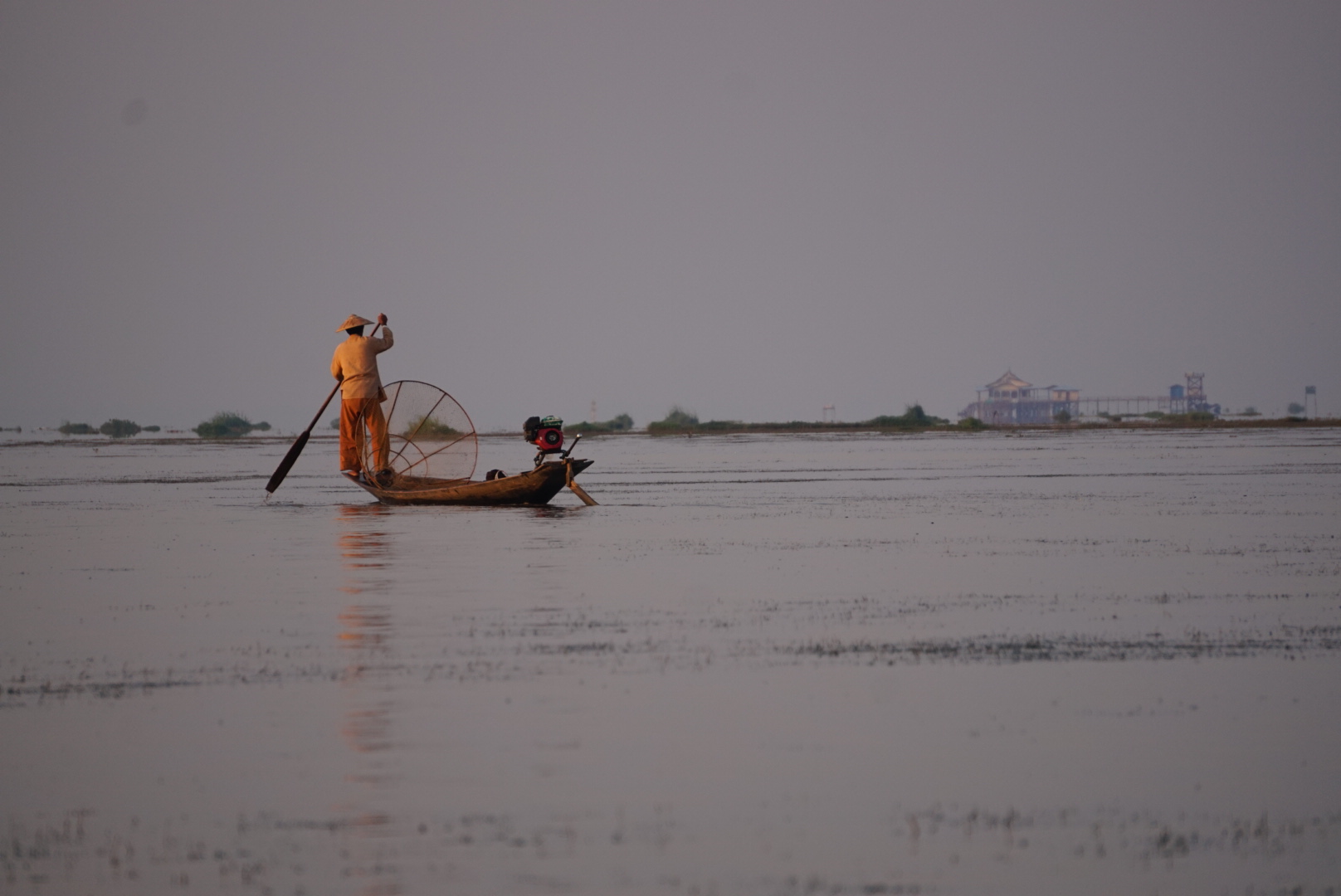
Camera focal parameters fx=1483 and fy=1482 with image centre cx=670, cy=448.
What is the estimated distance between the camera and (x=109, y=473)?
140 feet

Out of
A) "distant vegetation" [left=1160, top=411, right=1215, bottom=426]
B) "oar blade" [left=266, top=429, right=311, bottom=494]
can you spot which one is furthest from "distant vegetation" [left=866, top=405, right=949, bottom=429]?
"oar blade" [left=266, top=429, right=311, bottom=494]

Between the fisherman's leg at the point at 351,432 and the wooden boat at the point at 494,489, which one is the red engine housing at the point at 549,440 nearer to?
the wooden boat at the point at 494,489

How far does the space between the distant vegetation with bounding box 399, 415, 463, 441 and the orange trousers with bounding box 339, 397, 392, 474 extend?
0.42 meters

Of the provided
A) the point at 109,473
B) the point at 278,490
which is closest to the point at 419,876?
the point at 278,490

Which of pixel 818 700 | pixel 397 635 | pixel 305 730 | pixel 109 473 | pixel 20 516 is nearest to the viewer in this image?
pixel 305 730

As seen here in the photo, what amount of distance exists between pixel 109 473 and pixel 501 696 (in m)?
37.6

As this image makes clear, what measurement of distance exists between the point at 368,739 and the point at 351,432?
18586 mm

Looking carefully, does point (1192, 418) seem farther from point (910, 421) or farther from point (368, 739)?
point (368, 739)

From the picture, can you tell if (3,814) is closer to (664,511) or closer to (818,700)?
(818,700)

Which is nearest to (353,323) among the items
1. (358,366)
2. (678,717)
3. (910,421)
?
(358,366)

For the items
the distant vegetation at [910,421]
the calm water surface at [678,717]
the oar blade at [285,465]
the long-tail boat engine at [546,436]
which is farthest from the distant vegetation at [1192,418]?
the calm water surface at [678,717]

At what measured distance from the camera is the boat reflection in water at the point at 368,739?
17.2 feet

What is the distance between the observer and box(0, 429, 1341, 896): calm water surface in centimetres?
531

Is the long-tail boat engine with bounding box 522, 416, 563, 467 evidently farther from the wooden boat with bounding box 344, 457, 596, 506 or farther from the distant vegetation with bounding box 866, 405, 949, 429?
the distant vegetation with bounding box 866, 405, 949, 429
